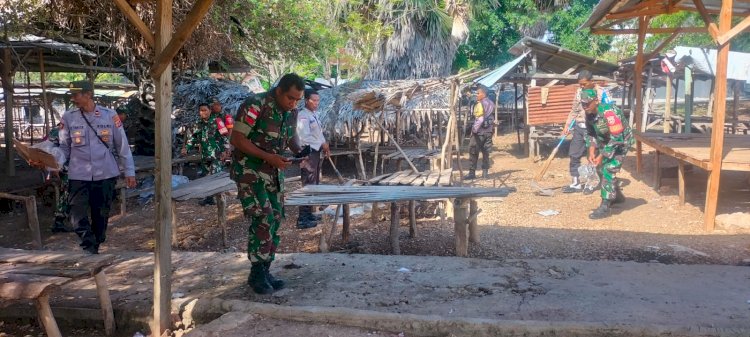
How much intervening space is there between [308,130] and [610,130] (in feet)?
12.5

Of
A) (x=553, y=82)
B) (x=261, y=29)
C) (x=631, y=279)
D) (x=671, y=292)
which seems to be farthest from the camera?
(x=553, y=82)

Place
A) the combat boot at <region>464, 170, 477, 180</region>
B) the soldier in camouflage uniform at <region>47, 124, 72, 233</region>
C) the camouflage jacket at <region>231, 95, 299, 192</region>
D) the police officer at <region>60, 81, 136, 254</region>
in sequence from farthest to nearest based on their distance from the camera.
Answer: the combat boot at <region>464, 170, 477, 180</region> → the soldier in camouflage uniform at <region>47, 124, 72, 233</region> → the police officer at <region>60, 81, 136, 254</region> → the camouflage jacket at <region>231, 95, 299, 192</region>

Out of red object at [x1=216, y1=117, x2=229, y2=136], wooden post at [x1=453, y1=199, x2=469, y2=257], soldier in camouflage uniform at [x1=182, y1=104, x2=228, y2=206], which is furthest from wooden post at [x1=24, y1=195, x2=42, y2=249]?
wooden post at [x1=453, y1=199, x2=469, y2=257]

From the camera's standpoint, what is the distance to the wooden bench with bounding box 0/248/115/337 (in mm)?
3157

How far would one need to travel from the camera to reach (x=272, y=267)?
15.4ft

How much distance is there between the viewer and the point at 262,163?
12.8 feet

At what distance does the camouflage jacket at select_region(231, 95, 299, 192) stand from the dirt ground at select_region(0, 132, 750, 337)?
39.6 inches

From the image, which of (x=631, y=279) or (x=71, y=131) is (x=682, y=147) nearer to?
(x=631, y=279)

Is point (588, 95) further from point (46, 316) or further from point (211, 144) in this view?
point (46, 316)

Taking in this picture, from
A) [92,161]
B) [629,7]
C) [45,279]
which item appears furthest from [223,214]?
[629,7]

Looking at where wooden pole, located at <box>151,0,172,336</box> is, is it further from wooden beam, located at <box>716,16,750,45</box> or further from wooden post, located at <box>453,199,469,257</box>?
wooden beam, located at <box>716,16,750,45</box>

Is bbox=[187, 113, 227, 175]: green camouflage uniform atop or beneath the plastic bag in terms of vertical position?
atop

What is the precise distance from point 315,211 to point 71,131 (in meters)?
3.59

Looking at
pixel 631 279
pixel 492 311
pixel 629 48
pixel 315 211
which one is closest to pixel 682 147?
pixel 631 279
